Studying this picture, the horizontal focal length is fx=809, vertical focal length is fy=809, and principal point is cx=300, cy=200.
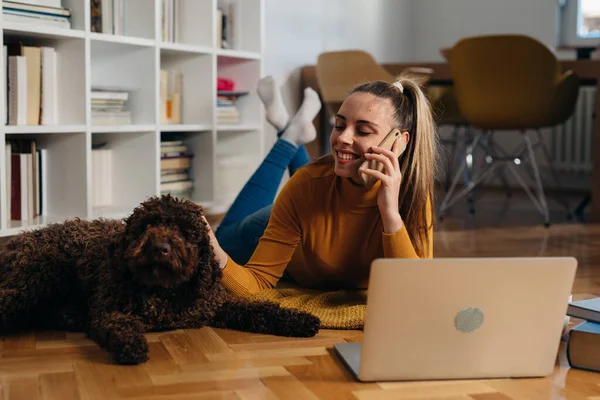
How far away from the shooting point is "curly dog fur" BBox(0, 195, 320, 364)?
1.57 metres

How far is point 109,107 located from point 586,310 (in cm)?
204

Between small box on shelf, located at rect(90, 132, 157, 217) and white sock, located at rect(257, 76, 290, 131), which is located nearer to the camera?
white sock, located at rect(257, 76, 290, 131)

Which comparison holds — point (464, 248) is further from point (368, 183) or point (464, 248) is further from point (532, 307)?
point (532, 307)

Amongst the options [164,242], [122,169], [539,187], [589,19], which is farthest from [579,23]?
[164,242]

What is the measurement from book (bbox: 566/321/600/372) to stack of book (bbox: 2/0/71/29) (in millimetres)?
2013

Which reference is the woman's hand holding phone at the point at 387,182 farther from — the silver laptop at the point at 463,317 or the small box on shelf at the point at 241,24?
the small box on shelf at the point at 241,24

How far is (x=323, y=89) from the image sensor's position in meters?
4.20

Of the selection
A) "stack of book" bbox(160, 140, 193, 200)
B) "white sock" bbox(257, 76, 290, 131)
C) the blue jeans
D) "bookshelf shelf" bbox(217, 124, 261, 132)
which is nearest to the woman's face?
→ the blue jeans

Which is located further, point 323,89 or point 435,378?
point 323,89

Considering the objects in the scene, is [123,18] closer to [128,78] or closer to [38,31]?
[128,78]

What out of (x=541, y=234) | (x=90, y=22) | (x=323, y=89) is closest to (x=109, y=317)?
(x=90, y=22)

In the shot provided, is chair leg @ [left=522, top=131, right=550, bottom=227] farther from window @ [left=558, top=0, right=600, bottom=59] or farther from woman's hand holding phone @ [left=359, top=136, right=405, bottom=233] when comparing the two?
woman's hand holding phone @ [left=359, top=136, right=405, bottom=233]

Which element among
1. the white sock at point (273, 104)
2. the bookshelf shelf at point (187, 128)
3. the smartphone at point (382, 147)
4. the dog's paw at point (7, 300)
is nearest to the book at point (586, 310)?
the smartphone at point (382, 147)

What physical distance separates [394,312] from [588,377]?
0.43 metres
